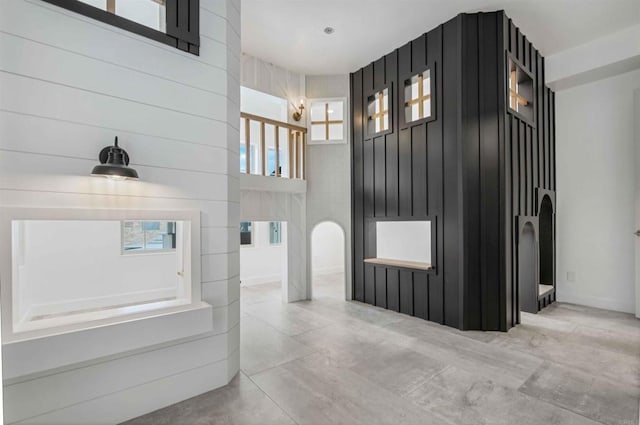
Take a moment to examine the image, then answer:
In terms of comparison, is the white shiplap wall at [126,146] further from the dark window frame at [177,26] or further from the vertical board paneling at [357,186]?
the vertical board paneling at [357,186]

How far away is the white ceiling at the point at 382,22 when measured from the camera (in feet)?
12.0

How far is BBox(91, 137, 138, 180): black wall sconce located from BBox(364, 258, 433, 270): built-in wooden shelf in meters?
3.44

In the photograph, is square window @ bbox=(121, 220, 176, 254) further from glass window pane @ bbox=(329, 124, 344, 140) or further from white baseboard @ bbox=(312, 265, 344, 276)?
white baseboard @ bbox=(312, 265, 344, 276)

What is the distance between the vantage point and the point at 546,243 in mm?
5059

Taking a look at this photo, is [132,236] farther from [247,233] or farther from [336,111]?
[247,233]

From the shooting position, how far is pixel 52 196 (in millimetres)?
1963

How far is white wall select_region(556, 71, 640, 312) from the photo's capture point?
4.42 m

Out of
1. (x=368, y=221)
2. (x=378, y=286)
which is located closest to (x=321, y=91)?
(x=368, y=221)

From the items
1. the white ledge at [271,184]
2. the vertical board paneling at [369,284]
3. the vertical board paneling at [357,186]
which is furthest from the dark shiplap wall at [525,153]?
the white ledge at [271,184]

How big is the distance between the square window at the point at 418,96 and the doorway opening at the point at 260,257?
308cm

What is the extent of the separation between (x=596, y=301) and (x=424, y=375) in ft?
12.1

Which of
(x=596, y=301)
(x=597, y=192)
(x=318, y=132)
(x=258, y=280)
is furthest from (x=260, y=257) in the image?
(x=597, y=192)

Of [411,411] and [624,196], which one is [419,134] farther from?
[411,411]

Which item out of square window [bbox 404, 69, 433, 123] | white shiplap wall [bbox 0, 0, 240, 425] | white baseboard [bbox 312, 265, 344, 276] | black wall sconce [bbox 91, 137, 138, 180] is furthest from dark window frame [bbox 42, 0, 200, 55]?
white baseboard [bbox 312, 265, 344, 276]
